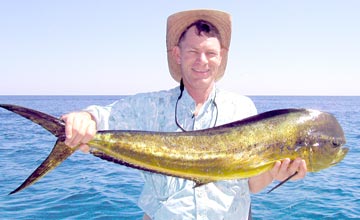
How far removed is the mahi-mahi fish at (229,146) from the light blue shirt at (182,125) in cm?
24

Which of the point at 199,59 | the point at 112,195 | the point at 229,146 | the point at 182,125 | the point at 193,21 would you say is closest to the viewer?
the point at 229,146

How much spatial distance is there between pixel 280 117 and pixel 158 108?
42.1 inches

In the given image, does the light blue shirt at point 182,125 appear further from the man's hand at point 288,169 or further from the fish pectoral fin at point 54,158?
the fish pectoral fin at point 54,158

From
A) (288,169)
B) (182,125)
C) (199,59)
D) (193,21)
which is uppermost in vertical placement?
(193,21)

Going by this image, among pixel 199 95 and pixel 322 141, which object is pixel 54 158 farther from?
pixel 322 141

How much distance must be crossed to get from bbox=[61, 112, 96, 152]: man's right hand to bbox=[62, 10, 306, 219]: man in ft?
0.60

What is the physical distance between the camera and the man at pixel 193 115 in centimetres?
321

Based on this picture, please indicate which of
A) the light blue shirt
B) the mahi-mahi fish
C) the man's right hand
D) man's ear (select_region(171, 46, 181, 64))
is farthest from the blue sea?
the man's right hand

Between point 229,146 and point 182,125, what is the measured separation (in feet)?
1.80

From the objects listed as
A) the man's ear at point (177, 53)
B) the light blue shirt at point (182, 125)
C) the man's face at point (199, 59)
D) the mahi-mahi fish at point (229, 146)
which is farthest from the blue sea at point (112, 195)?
the man's face at point (199, 59)

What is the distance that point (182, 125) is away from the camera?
3.47 metres

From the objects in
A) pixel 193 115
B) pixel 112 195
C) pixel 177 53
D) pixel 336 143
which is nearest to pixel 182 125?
pixel 193 115

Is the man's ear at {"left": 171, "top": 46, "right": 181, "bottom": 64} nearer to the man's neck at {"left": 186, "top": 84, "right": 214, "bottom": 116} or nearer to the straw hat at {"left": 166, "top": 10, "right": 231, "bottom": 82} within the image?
the straw hat at {"left": 166, "top": 10, "right": 231, "bottom": 82}

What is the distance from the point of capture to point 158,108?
352 cm
